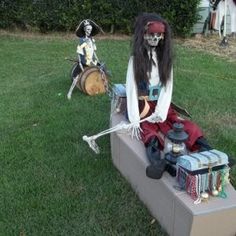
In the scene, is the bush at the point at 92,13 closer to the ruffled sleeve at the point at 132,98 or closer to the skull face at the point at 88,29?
the skull face at the point at 88,29

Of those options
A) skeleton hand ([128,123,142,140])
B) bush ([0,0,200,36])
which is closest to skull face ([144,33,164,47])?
skeleton hand ([128,123,142,140])

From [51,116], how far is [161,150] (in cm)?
212

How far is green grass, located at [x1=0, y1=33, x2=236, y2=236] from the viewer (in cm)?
367

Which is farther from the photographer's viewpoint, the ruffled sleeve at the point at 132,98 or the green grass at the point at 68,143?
the ruffled sleeve at the point at 132,98

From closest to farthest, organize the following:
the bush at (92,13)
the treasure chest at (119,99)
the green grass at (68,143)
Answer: the green grass at (68,143) < the treasure chest at (119,99) < the bush at (92,13)

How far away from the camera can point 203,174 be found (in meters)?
3.17

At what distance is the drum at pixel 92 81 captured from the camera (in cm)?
615

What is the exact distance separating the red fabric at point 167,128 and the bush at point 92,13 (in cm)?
636

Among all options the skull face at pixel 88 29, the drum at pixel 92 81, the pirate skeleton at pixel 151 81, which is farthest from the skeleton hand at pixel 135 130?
the skull face at pixel 88 29

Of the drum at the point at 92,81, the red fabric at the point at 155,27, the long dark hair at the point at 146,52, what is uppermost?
the red fabric at the point at 155,27

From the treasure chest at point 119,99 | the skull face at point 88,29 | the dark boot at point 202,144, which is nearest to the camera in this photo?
the dark boot at point 202,144

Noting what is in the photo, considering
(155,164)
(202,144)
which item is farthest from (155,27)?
(155,164)

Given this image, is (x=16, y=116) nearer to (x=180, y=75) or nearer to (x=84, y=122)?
(x=84, y=122)

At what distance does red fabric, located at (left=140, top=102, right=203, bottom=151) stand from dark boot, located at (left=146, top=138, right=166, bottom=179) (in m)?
0.17
